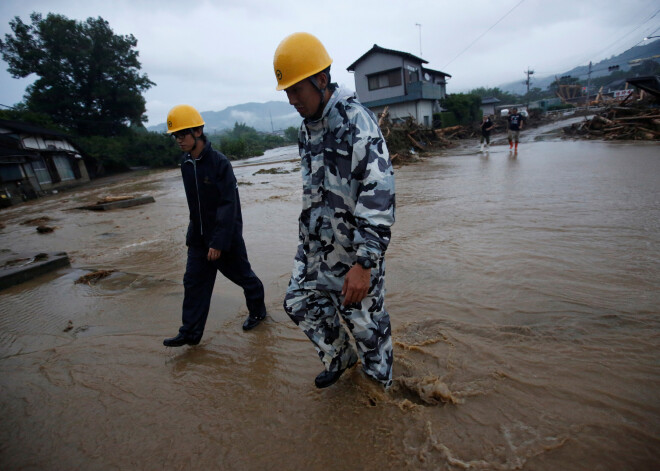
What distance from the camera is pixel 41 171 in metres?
20.6

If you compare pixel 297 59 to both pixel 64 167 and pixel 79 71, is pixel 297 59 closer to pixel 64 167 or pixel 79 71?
pixel 64 167

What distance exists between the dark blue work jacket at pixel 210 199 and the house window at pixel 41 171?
2394 cm

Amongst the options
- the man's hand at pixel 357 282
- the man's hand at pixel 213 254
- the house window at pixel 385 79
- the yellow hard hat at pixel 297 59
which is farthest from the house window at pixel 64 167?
the man's hand at pixel 357 282

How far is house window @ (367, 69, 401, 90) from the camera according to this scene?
2762cm

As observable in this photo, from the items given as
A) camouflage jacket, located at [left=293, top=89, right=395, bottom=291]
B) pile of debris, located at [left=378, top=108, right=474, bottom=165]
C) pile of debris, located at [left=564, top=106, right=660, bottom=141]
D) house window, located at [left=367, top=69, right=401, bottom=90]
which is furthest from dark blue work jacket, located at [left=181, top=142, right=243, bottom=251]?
house window, located at [left=367, top=69, right=401, bottom=90]

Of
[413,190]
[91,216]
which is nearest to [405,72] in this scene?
[413,190]

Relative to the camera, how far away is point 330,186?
5.53 feet

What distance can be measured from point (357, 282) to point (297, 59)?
1.09m

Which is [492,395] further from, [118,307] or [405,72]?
[405,72]

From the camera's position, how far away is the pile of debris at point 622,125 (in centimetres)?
1365

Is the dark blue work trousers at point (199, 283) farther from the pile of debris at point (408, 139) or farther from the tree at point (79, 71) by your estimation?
the tree at point (79, 71)

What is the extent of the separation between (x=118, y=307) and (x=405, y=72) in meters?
28.9

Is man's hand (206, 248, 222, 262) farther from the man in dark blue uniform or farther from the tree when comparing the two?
the tree

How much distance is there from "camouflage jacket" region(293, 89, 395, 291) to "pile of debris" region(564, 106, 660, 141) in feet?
56.7
